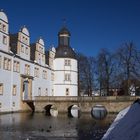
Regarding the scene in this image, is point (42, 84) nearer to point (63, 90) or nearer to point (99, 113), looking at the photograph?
point (63, 90)

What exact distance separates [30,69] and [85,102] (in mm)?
8194

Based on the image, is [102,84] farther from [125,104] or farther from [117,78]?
[125,104]

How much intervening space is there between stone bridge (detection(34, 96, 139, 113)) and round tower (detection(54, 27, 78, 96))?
9.43 meters

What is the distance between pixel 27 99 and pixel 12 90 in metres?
4.28

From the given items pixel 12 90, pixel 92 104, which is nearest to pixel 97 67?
pixel 92 104

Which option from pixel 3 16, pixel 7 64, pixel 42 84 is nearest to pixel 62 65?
pixel 42 84

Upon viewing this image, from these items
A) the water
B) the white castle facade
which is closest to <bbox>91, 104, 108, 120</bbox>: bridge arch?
the white castle facade

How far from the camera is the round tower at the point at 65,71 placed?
48.9 m

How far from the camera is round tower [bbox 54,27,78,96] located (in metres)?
48.9

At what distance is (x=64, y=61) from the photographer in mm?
48812

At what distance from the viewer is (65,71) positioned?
48875 millimetres

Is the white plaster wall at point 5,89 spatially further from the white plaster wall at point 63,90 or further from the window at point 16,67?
the white plaster wall at point 63,90

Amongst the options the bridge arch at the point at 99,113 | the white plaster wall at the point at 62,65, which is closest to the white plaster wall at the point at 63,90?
the white plaster wall at the point at 62,65

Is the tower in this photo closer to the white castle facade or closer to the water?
the white castle facade
